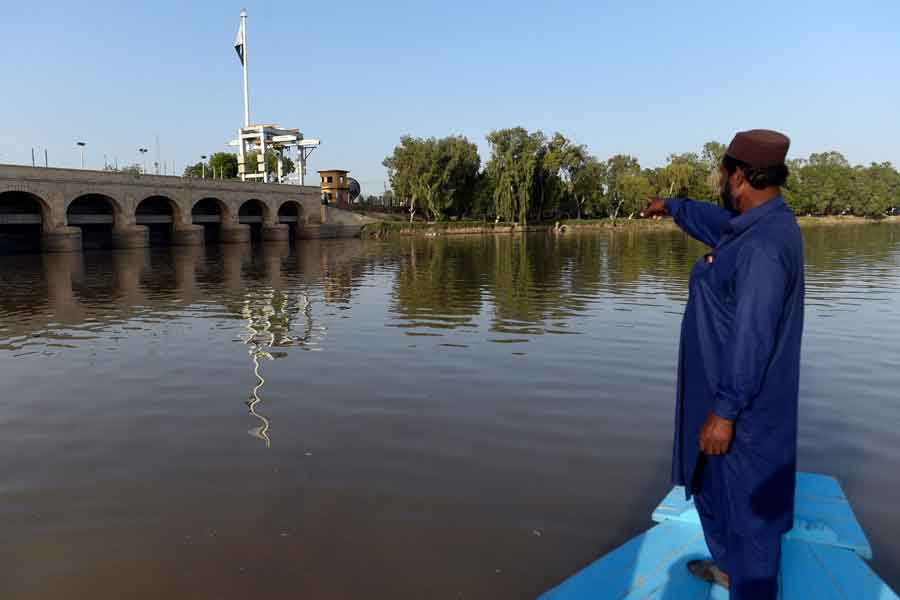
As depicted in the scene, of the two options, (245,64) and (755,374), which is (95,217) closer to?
(245,64)

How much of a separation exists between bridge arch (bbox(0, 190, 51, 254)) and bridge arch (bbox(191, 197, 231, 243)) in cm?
1011

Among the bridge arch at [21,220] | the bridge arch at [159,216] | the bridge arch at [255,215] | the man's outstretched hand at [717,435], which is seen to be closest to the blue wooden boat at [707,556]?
the man's outstretched hand at [717,435]

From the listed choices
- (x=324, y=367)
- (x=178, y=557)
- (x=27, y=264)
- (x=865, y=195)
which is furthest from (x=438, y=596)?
(x=865, y=195)

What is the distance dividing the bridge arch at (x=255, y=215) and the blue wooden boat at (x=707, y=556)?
54.0 m

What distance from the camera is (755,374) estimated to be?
241 cm

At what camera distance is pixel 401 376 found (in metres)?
7.79

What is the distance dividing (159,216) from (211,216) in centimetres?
431

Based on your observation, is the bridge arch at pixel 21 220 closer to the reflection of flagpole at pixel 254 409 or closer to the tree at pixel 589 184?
the reflection of flagpole at pixel 254 409

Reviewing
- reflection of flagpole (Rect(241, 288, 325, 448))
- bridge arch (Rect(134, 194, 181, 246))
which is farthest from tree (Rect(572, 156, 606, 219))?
reflection of flagpole (Rect(241, 288, 325, 448))

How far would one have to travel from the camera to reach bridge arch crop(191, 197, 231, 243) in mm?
49531

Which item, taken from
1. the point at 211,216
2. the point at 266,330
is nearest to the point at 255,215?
the point at 211,216

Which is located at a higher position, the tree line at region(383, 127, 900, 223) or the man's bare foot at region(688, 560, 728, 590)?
the tree line at region(383, 127, 900, 223)

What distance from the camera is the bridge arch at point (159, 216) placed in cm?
4572

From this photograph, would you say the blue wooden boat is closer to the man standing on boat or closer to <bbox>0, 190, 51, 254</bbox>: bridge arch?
the man standing on boat
